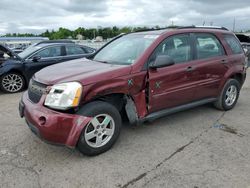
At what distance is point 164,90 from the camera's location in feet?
11.8

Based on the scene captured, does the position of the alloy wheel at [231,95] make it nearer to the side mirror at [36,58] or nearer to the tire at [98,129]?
the tire at [98,129]

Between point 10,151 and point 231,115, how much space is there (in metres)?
4.08

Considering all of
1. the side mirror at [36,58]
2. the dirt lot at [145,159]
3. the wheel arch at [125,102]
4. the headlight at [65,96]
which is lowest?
the dirt lot at [145,159]

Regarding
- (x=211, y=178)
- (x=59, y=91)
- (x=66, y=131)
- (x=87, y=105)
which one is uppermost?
(x=59, y=91)

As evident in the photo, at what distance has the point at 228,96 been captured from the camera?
4.93 meters

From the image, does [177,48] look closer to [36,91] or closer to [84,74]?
[84,74]

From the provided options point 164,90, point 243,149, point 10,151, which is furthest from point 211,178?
point 10,151

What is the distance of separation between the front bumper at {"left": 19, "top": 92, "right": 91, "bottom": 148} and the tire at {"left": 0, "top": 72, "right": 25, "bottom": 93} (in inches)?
171

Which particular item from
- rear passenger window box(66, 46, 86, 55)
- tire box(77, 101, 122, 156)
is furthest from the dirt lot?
rear passenger window box(66, 46, 86, 55)

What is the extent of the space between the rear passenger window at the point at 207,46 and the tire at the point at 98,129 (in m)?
2.02

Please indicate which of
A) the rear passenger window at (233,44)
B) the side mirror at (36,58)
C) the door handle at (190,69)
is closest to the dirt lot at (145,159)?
the door handle at (190,69)

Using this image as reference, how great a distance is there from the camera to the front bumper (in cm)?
276

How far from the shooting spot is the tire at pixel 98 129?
292 centimetres

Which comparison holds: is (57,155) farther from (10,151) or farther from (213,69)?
(213,69)
